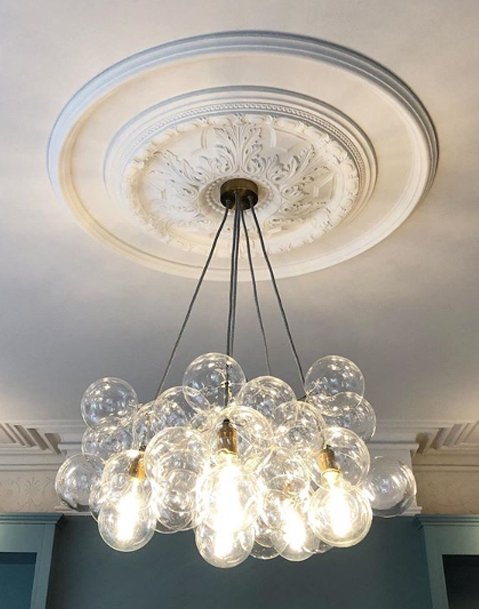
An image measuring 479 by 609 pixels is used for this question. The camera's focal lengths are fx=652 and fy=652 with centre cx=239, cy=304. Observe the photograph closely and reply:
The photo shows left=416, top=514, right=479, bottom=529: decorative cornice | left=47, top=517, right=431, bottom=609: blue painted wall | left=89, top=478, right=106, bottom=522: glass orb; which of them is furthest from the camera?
left=416, top=514, right=479, bottom=529: decorative cornice

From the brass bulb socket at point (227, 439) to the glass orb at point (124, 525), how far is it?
300mm

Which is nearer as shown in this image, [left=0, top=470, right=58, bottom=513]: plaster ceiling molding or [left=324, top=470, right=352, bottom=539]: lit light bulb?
[left=324, top=470, right=352, bottom=539]: lit light bulb

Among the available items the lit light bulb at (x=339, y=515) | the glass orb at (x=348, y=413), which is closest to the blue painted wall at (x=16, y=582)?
the glass orb at (x=348, y=413)

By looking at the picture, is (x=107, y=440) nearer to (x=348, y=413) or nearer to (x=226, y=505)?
(x=226, y=505)

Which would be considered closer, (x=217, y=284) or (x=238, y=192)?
(x=238, y=192)

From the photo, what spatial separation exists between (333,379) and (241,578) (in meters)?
2.28

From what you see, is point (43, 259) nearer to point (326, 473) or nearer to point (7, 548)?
point (326, 473)

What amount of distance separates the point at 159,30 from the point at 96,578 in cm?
312

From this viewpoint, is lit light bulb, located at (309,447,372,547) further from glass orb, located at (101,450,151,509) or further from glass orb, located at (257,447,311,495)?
glass orb, located at (101,450,151,509)

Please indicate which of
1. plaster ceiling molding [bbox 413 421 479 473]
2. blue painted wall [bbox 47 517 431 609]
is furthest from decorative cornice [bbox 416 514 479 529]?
plaster ceiling molding [bbox 413 421 479 473]

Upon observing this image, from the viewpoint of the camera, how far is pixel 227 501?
1.40m

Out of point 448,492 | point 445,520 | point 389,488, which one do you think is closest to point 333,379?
point 389,488

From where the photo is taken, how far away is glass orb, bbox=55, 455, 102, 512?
1.75 metres

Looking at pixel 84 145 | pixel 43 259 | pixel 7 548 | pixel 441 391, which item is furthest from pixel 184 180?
pixel 7 548
